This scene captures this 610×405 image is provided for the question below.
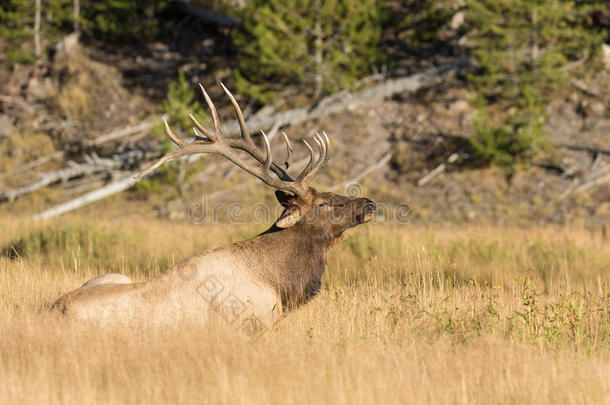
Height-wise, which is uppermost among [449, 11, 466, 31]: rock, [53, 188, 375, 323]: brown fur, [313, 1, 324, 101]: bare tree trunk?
[449, 11, 466, 31]: rock

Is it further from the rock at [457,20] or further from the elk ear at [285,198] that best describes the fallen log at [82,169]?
the elk ear at [285,198]

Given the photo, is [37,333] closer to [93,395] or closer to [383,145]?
[93,395]

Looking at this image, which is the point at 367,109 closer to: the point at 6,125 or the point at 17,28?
the point at 6,125

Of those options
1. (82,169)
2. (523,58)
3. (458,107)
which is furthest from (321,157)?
(458,107)

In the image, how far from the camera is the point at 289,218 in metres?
5.89

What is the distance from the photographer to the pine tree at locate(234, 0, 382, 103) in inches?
807

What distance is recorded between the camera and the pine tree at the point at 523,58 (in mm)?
18672

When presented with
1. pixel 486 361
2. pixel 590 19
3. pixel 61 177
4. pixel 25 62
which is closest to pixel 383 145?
pixel 590 19

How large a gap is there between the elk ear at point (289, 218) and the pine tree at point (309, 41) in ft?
48.8

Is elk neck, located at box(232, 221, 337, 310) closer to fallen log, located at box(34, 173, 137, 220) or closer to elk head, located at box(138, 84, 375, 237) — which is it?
elk head, located at box(138, 84, 375, 237)

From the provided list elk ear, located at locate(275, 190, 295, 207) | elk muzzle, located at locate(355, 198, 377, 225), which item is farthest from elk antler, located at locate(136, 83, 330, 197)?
elk muzzle, located at locate(355, 198, 377, 225)

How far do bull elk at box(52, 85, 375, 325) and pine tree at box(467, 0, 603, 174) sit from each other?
44.1 feet

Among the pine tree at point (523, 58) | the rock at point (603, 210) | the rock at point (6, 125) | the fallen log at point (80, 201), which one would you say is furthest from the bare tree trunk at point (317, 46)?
the rock at point (6, 125)

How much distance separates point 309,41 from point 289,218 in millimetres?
17052
